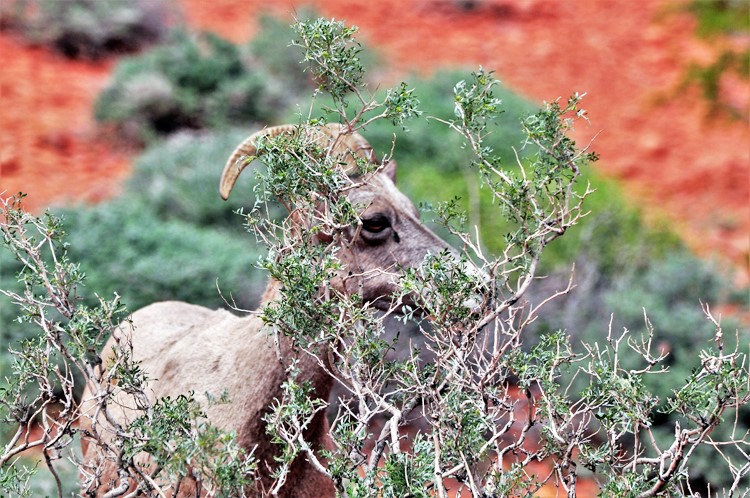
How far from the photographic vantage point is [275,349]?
15.6 ft

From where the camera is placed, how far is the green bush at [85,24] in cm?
1655

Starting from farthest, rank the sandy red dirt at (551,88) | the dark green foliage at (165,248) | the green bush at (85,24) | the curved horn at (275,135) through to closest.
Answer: the green bush at (85,24) < the sandy red dirt at (551,88) < the dark green foliage at (165,248) < the curved horn at (275,135)

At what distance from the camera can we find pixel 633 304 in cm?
982

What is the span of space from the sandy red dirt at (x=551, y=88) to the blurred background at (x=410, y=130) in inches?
1.6

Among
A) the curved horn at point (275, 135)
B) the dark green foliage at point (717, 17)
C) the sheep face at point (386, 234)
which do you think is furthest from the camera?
the dark green foliage at point (717, 17)

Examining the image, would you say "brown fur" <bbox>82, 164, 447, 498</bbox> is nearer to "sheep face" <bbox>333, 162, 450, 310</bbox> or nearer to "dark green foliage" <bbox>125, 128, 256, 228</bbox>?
"sheep face" <bbox>333, 162, 450, 310</bbox>

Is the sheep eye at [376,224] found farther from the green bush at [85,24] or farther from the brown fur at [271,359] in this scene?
the green bush at [85,24]

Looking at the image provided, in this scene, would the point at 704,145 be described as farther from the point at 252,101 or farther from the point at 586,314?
the point at 586,314

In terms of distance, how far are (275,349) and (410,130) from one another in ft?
5.68

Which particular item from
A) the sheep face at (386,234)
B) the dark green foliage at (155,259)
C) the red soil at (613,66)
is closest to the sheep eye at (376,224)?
the sheep face at (386,234)

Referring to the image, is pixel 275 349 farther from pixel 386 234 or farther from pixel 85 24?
pixel 85 24

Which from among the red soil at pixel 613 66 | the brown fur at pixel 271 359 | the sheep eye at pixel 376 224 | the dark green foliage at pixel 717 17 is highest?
the sheep eye at pixel 376 224

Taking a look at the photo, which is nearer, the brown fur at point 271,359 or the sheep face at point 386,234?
the brown fur at point 271,359

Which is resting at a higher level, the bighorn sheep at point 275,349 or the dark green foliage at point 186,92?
the bighorn sheep at point 275,349
